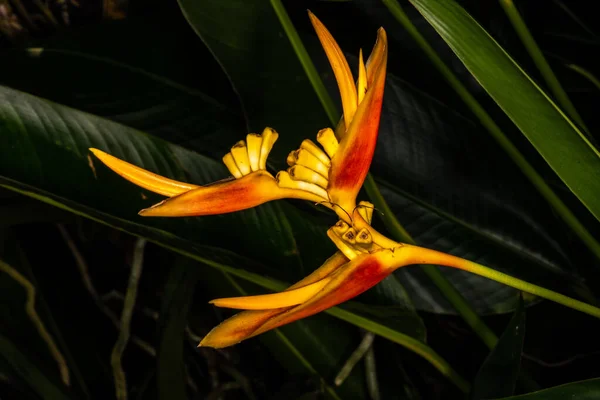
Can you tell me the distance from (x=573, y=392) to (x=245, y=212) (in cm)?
36

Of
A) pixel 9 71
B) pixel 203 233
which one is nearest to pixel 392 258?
pixel 203 233

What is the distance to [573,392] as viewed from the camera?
329mm

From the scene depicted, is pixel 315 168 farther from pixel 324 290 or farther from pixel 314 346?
pixel 314 346

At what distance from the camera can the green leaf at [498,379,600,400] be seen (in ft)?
1.06

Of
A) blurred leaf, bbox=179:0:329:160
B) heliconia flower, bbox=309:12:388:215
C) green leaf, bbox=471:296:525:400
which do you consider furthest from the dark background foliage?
heliconia flower, bbox=309:12:388:215

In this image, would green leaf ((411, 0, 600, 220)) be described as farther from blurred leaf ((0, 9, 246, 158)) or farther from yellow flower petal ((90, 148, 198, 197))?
blurred leaf ((0, 9, 246, 158))

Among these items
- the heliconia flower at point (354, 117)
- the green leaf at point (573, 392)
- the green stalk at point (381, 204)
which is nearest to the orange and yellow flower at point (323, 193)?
the heliconia flower at point (354, 117)

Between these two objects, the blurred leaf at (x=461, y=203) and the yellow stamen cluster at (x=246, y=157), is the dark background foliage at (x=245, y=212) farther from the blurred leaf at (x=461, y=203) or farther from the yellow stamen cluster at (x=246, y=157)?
the yellow stamen cluster at (x=246, y=157)

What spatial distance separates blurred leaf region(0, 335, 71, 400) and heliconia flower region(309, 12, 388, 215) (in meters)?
0.47

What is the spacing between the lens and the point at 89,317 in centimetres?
83

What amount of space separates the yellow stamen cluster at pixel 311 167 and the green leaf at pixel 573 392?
15 cm

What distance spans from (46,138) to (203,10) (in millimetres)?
194

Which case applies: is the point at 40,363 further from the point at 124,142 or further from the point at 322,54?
the point at 322,54

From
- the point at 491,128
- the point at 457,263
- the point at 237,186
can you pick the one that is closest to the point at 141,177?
the point at 237,186
